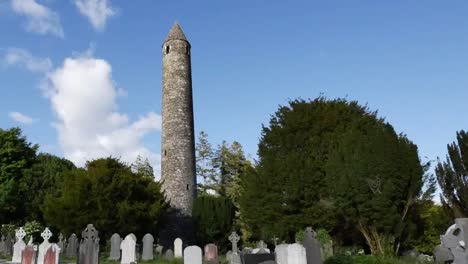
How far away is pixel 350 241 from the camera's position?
2272cm

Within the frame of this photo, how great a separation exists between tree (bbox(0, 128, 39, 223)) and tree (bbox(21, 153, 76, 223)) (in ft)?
1.55

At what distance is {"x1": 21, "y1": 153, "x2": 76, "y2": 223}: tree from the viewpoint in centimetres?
3401

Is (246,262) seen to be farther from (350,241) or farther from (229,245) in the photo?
(229,245)

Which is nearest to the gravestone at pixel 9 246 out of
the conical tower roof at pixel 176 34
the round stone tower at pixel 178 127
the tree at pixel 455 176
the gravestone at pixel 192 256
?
the round stone tower at pixel 178 127

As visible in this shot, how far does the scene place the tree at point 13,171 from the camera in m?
32.8

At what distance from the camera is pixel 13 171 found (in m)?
34.8

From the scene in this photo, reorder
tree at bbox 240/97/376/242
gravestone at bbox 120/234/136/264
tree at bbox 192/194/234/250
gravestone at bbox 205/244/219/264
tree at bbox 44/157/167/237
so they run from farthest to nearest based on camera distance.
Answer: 1. tree at bbox 192/194/234/250
2. tree at bbox 44/157/167/237
3. tree at bbox 240/97/376/242
4. gravestone at bbox 205/244/219/264
5. gravestone at bbox 120/234/136/264

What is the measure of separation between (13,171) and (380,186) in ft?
92.7

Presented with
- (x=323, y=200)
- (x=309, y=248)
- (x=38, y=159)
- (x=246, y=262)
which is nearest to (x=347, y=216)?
(x=323, y=200)

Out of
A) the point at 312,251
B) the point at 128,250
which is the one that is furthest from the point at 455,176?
the point at 128,250

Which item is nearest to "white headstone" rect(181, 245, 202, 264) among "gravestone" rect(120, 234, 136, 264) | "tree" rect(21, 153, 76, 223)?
"gravestone" rect(120, 234, 136, 264)

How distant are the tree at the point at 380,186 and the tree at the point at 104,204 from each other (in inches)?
442

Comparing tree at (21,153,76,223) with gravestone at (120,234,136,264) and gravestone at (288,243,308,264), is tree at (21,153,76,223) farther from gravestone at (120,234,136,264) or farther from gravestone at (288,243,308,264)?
gravestone at (288,243,308,264)

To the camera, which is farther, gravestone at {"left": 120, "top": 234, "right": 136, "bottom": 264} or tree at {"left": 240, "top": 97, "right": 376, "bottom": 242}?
tree at {"left": 240, "top": 97, "right": 376, "bottom": 242}
